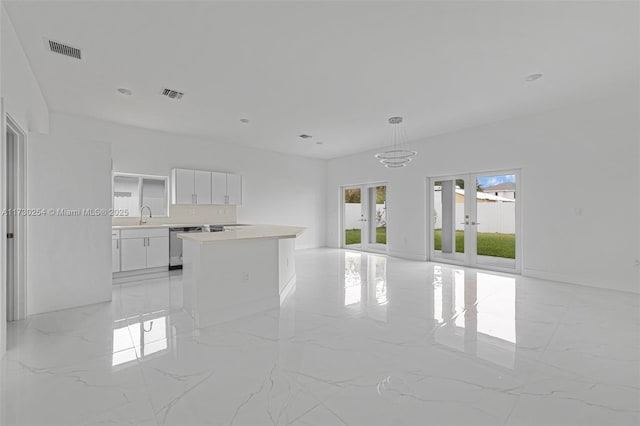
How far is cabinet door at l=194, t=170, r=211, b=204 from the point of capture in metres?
6.57

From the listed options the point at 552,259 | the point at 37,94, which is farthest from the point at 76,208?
the point at 552,259

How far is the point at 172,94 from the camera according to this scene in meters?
4.33

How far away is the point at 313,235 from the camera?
9.21 meters

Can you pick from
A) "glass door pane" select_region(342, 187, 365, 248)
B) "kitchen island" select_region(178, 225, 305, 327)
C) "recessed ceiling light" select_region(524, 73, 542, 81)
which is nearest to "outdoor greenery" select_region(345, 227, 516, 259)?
"glass door pane" select_region(342, 187, 365, 248)

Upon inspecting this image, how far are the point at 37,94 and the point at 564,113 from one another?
770cm

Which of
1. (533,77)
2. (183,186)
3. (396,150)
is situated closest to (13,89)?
(183,186)

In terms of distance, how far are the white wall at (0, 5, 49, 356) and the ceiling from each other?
122mm

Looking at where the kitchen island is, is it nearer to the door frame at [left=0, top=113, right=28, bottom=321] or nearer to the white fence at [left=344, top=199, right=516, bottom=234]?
the door frame at [left=0, top=113, right=28, bottom=321]

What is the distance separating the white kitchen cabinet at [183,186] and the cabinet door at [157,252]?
3.45ft

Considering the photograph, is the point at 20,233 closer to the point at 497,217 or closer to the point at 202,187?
the point at 202,187

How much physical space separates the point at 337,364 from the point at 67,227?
141 inches

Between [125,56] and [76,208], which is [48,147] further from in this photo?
[125,56]

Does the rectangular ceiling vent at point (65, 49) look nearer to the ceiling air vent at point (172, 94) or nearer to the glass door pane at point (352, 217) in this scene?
the ceiling air vent at point (172, 94)

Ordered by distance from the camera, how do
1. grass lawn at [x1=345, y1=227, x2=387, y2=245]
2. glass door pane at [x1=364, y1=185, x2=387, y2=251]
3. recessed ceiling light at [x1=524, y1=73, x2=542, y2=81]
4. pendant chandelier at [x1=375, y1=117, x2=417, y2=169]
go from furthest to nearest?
grass lawn at [x1=345, y1=227, x2=387, y2=245] < glass door pane at [x1=364, y1=185, x2=387, y2=251] < pendant chandelier at [x1=375, y1=117, x2=417, y2=169] < recessed ceiling light at [x1=524, y1=73, x2=542, y2=81]
